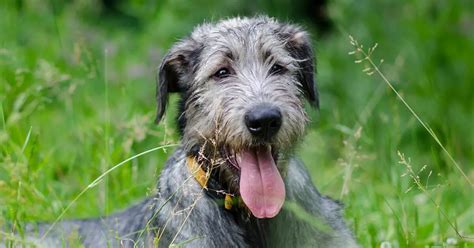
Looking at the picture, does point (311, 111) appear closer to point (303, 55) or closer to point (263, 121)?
point (303, 55)

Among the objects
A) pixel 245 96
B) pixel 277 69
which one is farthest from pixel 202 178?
pixel 277 69

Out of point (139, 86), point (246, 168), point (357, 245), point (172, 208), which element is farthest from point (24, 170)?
point (139, 86)

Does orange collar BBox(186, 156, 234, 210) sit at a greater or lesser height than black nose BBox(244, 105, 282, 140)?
lesser

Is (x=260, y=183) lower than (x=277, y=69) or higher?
lower

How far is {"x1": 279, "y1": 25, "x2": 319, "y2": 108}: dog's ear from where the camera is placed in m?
6.08

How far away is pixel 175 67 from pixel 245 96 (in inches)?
28.9

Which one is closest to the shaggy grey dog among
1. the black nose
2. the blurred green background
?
the black nose

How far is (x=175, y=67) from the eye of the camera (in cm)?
609

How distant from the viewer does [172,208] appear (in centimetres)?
583

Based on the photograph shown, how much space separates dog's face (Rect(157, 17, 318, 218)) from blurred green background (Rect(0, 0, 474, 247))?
11.2 inches

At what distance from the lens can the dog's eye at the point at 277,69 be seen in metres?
5.80

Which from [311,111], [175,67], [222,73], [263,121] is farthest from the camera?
[311,111]

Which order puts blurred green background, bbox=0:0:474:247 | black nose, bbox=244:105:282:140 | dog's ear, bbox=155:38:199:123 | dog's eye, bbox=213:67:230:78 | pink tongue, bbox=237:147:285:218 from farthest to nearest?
1. blurred green background, bbox=0:0:474:247
2. dog's ear, bbox=155:38:199:123
3. dog's eye, bbox=213:67:230:78
4. pink tongue, bbox=237:147:285:218
5. black nose, bbox=244:105:282:140

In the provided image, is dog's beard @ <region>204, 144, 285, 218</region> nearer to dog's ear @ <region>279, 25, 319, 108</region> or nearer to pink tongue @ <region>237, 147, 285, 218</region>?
pink tongue @ <region>237, 147, 285, 218</region>
